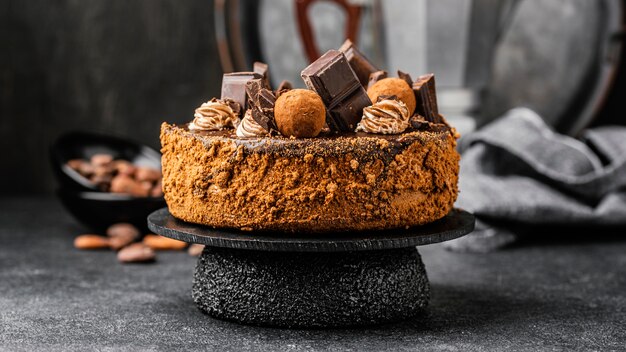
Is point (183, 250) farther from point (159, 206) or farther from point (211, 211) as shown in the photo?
point (211, 211)

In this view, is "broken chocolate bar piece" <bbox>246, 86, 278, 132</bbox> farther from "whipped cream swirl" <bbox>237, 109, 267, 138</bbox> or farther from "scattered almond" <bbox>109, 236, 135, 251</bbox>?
"scattered almond" <bbox>109, 236, 135, 251</bbox>

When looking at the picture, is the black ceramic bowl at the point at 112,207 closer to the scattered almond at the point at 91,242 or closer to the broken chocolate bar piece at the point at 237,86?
the scattered almond at the point at 91,242

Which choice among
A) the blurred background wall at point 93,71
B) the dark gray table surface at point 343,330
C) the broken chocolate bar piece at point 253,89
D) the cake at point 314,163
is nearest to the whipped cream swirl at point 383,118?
the cake at point 314,163

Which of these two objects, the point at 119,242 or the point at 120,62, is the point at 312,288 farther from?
the point at 120,62

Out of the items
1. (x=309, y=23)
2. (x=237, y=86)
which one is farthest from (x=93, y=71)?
(x=237, y=86)

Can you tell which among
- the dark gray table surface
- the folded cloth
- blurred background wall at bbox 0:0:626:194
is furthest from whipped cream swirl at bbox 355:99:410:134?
blurred background wall at bbox 0:0:626:194

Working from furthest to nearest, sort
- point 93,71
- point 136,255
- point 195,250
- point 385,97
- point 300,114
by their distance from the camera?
point 93,71 < point 195,250 < point 136,255 < point 385,97 < point 300,114
